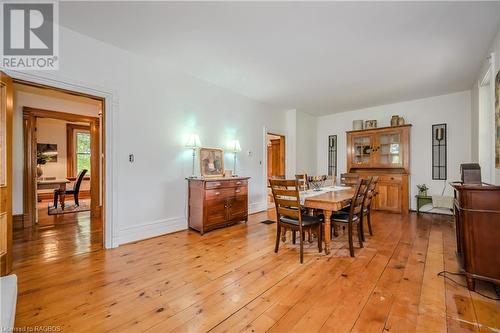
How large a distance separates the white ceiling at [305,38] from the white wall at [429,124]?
792mm

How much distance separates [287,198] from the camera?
268 centimetres

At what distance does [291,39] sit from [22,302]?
3526mm

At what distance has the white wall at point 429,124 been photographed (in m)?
4.74

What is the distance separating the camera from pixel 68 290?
6.45ft

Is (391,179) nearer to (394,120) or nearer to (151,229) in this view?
(394,120)

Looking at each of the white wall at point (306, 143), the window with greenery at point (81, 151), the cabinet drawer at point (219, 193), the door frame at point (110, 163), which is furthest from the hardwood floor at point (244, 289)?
the window with greenery at point (81, 151)

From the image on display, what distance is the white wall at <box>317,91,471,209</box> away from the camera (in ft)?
15.6

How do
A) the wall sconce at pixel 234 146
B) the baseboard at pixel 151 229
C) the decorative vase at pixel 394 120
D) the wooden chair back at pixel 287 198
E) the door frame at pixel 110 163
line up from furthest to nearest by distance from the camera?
1. the decorative vase at pixel 394 120
2. the wall sconce at pixel 234 146
3. the baseboard at pixel 151 229
4. the door frame at pixel 110 163
5. the wooden chair back at pixel 287 198

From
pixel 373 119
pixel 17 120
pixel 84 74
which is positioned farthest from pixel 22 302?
pixel 373 119

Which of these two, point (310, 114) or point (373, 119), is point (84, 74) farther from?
point (373, 119)

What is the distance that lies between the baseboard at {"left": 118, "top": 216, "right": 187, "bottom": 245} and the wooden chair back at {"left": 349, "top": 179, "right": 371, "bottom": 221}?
8.38 feet

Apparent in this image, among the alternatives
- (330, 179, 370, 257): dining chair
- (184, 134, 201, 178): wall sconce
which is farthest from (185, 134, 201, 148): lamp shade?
(330, 179, 370, 257): dining chair

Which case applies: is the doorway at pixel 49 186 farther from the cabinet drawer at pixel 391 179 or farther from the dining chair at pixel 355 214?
the cabinet drawer at pixel 391 179

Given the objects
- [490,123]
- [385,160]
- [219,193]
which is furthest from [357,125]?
[219,193]
